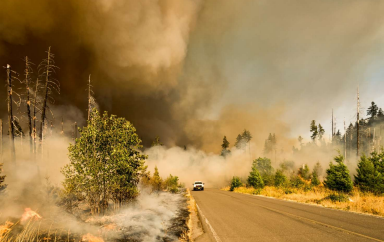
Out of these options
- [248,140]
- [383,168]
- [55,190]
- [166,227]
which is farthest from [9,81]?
[248,140]

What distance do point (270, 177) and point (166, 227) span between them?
1438 inches

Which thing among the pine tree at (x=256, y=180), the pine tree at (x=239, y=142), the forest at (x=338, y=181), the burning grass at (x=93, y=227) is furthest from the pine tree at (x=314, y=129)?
the burning grass at (x=93, y=227)

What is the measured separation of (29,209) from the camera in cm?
1387

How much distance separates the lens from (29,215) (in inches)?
491

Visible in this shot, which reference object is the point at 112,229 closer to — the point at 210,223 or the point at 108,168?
the point at 108,168

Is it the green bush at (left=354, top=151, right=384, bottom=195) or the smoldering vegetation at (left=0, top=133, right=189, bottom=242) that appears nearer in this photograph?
the smoldering vegetation at (left=0, top=133, right=189, bottom=242)

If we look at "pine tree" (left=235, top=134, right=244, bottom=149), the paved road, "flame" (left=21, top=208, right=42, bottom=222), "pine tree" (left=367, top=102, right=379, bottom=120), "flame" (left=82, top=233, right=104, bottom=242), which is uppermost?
"pine tree" (left=367, top=102, right=379, bottom=120)

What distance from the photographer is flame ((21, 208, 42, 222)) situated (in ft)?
38.5

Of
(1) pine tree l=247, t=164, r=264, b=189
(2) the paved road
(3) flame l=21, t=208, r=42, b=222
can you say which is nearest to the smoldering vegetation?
(3) flame l=21, t=208, r=42, b=222

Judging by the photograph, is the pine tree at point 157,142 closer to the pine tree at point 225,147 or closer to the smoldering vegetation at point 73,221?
the pine tree at point 225,147

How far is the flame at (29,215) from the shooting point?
38.5 feet

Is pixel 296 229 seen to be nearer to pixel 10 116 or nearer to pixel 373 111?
pixel 10 116

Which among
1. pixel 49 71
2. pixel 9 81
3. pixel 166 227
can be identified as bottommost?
pixel 166 227

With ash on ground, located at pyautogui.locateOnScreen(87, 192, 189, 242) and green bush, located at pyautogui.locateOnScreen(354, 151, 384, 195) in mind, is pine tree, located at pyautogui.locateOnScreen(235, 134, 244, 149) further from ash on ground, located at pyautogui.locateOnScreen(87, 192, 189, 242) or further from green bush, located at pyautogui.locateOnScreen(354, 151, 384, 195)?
ash on ground, located at pyautogui.locateOnScreen(87, 192, 189, 242)
